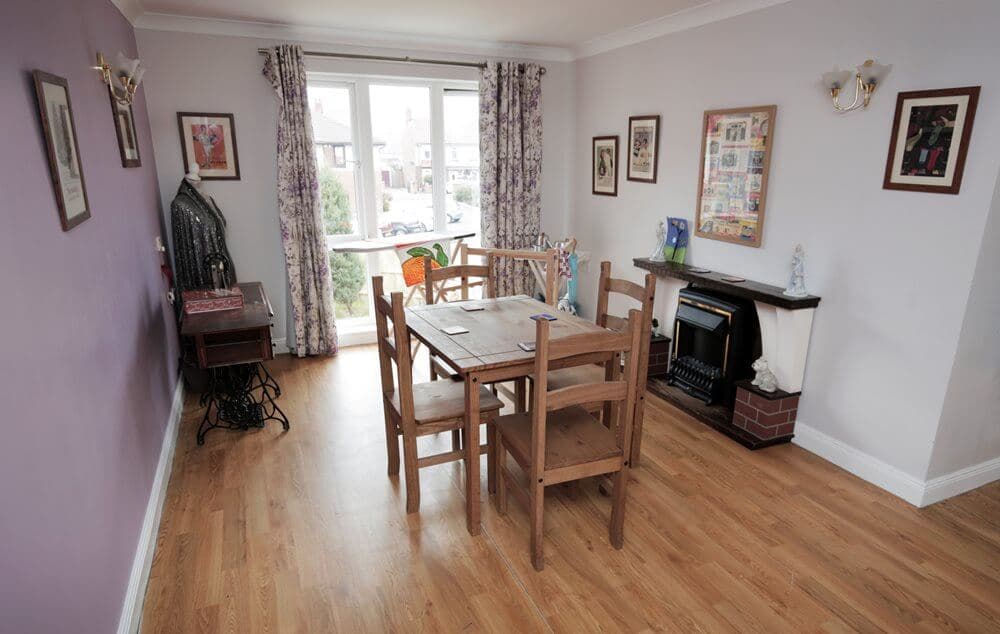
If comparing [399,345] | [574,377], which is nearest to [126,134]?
[399,345]

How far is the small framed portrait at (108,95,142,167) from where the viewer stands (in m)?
2.77

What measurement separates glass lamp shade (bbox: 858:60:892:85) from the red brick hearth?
1590 mm

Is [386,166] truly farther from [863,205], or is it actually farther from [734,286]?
[863,205]

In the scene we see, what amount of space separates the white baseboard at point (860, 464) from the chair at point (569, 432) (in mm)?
1418

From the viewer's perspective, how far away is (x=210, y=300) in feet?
10.4

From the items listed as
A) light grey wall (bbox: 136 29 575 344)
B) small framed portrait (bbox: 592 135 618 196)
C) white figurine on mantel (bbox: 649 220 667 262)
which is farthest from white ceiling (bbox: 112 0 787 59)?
white figurine on mantel (bbox: 649 220 667 262)

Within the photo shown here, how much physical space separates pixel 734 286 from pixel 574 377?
1146 mm

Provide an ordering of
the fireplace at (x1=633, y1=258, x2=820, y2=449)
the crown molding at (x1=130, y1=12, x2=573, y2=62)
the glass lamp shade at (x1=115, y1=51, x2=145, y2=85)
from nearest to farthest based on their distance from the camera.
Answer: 1. the glass lamp shade at (x1=115, y1=51, x2=145, y2=85)
2. the fireplace at (x1=633, y1=258, x2=820, y2=449)
3. the crown molding at (x1=130, y1=12, x2=573, y2=62)

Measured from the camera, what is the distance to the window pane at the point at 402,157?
4637mm

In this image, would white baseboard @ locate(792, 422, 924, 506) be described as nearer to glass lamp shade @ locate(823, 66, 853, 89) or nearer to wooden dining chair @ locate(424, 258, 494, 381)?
glass lamp shade @ locate(823, 66, 853, 89)

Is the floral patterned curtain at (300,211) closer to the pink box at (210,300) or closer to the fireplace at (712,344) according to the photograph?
the pink box at (210,300)

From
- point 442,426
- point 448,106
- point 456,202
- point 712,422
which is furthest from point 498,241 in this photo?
point 442,426

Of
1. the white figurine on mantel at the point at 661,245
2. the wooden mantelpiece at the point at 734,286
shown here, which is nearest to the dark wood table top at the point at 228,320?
the wooden mantelpiece at the point at 734,286

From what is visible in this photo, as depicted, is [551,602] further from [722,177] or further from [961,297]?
[722,177]
